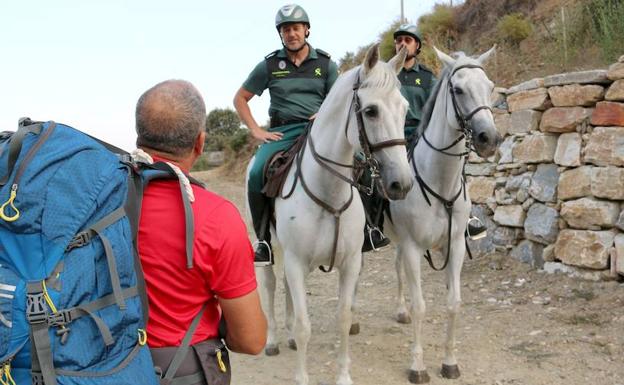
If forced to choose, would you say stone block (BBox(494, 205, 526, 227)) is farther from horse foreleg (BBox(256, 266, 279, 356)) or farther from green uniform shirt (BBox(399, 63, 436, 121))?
horse foreleg (BBox(256, 266, 279, 356))

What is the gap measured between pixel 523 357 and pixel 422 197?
1.75 meters

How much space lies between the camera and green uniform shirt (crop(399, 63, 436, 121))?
5.81m

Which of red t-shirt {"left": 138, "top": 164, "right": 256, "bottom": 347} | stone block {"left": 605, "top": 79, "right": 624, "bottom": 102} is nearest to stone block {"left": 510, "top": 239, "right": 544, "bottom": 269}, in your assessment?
stone block {"left": 605, "top": 79, "right": 624, "bottom": 102}

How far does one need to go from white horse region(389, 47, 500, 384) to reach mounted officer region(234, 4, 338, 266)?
1.01 metres

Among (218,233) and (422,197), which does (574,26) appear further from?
(218,233)

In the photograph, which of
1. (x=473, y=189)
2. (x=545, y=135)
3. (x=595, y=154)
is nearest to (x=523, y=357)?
(x=595, y=154)

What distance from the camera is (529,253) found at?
7133 millimetres

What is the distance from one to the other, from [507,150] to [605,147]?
1576 mm

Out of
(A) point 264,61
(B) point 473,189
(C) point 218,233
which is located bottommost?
(B) point 473,189

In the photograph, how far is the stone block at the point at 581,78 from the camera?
20.7 feet

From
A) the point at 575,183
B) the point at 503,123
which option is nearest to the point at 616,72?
the point at 575,183

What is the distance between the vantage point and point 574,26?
28.8 feet

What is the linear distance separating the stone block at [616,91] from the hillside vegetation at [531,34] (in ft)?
5.11

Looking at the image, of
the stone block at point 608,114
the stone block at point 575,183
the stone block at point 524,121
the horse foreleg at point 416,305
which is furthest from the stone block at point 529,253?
the horse foreleg at point 416,305
